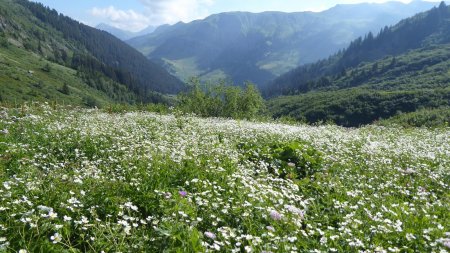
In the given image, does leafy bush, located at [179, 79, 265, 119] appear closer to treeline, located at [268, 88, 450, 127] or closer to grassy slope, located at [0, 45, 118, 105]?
treeline, located at [268, 88, 450, 127]

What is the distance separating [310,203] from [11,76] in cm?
19780

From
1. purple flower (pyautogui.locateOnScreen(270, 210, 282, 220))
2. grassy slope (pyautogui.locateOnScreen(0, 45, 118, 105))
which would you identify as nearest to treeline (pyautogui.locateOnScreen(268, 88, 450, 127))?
grassy slope (pyautogui.locateOnScreen(0, 45, 118, 105))

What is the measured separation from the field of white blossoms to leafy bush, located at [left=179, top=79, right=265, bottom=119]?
47274mm

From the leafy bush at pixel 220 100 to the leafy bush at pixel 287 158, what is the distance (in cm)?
4631

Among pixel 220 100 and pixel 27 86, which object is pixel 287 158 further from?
pixel 27 86

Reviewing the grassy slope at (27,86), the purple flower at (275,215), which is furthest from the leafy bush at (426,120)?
the grassy slope at (27,86)

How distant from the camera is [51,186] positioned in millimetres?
5805

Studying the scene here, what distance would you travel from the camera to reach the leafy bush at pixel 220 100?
59312 millimetres

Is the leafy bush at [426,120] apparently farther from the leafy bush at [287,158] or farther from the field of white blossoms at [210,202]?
the field of white blossoms at [210,202]

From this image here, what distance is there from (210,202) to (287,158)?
564 centimetres

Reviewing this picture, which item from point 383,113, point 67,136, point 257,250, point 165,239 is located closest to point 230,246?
point 257,250

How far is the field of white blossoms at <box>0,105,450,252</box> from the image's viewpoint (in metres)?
4.71

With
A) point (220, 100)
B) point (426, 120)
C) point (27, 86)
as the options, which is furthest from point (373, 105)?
point (27, 86)

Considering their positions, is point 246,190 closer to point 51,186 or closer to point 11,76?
point 51,186
